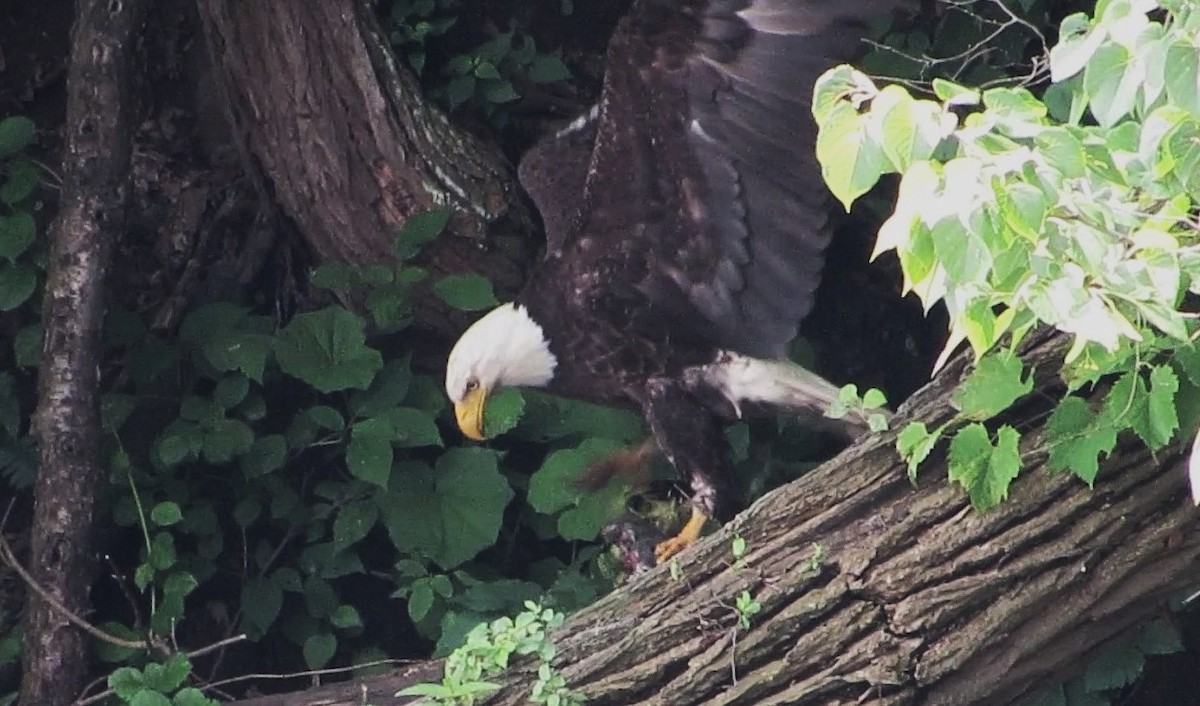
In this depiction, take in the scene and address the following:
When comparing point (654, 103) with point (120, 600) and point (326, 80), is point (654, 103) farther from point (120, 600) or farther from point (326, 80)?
point (120, 600)

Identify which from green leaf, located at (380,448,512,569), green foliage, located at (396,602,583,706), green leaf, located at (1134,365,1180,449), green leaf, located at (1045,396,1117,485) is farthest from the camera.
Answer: green leaf, located at (380,448,512,569)

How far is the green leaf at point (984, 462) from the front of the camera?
92.4 inches

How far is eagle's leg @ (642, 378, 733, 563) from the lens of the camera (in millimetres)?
3236

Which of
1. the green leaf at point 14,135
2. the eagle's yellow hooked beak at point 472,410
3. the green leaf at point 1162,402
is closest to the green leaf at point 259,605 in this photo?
the eagle's yellow hooked beak at point 472,410

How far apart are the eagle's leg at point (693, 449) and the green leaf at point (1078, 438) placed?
0.96 m

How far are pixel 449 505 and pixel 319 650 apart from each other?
0.44m

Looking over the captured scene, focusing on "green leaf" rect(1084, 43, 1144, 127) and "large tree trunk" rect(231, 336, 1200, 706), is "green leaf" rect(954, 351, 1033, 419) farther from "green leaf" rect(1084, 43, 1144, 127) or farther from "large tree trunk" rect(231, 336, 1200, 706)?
"green leaf" rect(1084, 43, 1144, 127)

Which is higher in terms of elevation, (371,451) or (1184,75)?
(1184,75)

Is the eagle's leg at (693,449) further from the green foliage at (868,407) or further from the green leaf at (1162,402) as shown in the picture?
the green leaf at (1162,402)

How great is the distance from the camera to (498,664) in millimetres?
2580

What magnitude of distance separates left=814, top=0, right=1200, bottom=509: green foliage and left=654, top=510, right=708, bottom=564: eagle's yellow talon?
1.56m

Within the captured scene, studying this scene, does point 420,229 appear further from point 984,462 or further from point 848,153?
point 848,153

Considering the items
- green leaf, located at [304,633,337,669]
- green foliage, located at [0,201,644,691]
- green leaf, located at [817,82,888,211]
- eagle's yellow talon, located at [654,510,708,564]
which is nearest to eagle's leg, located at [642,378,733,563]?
eagle's yellow talon, located at [654,510,708,564]

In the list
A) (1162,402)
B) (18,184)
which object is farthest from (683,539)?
(18,184)
